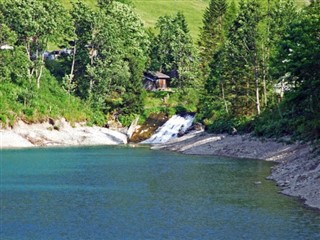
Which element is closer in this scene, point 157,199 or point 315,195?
point 315,195

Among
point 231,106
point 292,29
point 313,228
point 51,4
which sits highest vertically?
point 51,4

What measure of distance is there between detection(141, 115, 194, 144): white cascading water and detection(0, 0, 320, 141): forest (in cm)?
332

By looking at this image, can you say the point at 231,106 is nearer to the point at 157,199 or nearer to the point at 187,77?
the point at 187,77

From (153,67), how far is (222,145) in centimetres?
6610

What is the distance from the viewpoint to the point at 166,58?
153 metres

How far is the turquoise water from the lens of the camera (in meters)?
37.8

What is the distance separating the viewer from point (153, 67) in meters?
153

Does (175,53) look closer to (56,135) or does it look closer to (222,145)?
(56,135)

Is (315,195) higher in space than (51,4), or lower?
lower

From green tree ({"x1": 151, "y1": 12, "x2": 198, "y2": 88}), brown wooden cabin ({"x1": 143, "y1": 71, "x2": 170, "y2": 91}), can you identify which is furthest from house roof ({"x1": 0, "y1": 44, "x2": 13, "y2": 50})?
green tree ({"x1": 151, "y1": 12, "x2": 198, "y2": 88})

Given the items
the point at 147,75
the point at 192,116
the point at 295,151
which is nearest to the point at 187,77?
the point at 147,75

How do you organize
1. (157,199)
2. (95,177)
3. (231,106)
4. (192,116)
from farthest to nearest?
1. (192,116)
2. (231,106)
3. (95,177)
4. (157,199)

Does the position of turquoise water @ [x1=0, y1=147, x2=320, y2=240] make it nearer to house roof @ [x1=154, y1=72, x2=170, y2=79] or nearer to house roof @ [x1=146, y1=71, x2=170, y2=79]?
house roof @ [x1=146, y1=71, x2=170, y2=79]

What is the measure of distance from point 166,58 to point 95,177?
299ft
